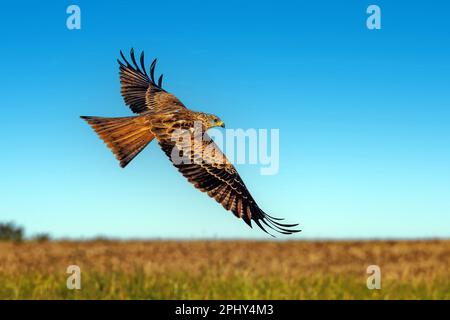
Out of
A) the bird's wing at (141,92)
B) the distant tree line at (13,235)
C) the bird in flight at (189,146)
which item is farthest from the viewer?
the distant tree line at (13,235)

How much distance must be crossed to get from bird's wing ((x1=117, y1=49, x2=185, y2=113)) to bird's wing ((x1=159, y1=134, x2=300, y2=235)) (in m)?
1.28

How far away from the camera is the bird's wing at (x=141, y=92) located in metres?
6.02

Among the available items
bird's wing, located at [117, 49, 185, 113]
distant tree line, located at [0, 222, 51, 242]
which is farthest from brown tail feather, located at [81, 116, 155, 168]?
distant tree line, located at [0, 222, 51, 242]

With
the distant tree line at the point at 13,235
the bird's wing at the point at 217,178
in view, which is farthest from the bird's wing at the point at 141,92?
the distant tree line at the point at 13,235

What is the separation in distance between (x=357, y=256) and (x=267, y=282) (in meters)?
15.2

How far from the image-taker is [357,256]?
1107 inches

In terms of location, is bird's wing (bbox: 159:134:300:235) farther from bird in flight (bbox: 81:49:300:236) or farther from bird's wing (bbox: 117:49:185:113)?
bird's wing (bbox: 117:49:185:113)

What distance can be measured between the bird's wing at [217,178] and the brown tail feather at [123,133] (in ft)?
0.65

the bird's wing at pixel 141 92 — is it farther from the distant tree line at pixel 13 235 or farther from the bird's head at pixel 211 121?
the distant tree line at pixel 13 235

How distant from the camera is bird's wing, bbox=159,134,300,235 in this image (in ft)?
12.0

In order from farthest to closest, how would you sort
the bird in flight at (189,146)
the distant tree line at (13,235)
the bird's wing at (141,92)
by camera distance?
1. the distant tree line at (13,235)
2. the bird's wing at (141,92)
3. the bird in flight at (189,146)
